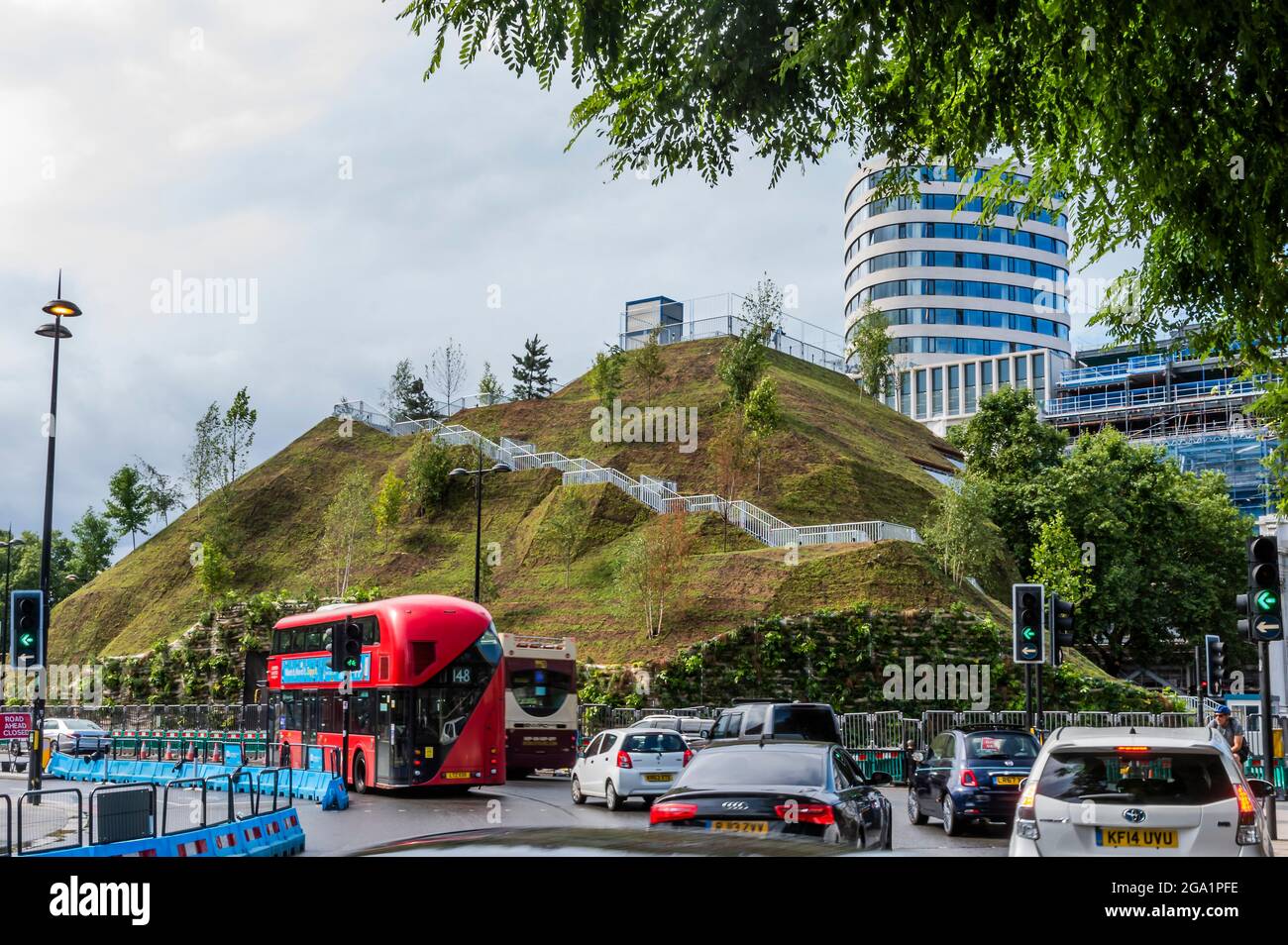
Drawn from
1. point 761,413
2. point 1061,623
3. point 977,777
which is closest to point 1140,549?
point 761,413

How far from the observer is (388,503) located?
70938mm

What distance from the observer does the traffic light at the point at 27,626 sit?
2272 cm

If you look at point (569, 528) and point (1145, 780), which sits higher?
point (569, 528)

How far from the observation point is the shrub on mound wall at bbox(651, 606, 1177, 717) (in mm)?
43375

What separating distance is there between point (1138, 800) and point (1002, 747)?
10214 millimetres

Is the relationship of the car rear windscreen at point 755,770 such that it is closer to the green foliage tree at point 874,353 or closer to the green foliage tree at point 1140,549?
the green foliage tree at point 1140,549

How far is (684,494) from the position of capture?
6519 cm

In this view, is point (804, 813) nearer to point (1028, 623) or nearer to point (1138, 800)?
point (1138, 800)

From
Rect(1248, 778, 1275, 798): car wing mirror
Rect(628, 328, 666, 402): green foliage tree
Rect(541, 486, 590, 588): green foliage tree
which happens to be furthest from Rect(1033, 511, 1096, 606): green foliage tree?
Rect(1248, 778, 1275, 798): car wing mirror

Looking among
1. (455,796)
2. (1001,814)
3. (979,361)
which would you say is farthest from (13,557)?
(1001,814)

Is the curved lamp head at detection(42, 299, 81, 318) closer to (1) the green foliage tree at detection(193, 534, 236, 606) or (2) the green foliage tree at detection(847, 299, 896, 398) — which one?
(1) the green foliage tree at detection(193, 534, 236, 606)

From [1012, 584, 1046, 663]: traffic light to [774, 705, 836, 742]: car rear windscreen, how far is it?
3565 millimetres
